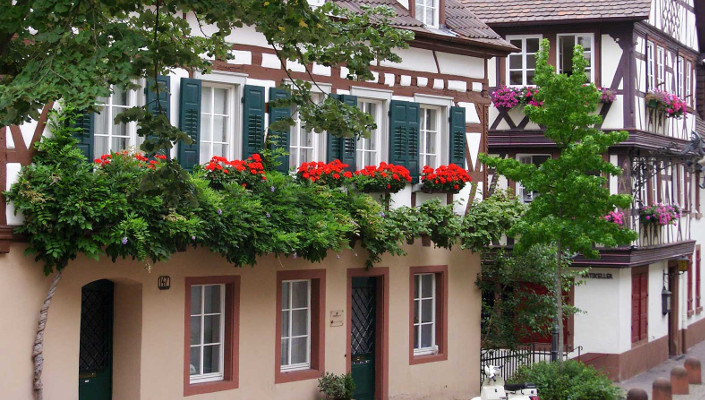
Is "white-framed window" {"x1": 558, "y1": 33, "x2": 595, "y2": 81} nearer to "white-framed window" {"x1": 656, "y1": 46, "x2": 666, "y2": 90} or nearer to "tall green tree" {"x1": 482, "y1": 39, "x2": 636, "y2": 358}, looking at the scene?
"white-framed window" {"x1": 656, "y1": 46, "x2": 666, "y2": 90}

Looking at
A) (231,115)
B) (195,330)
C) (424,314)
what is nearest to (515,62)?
(424,314)

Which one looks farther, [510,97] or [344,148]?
[510,97]

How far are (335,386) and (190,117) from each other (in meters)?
4.41

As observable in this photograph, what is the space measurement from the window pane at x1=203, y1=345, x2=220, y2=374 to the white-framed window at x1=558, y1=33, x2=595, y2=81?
1345 centimetres

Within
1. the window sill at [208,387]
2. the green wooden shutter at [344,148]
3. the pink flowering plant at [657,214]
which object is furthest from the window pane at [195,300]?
the pink flowering plant at [657,214]

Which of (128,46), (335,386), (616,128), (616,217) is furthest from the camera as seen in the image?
(616,128)

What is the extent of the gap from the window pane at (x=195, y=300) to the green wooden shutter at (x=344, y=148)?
2.91 metres

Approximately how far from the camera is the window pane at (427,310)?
18703mm

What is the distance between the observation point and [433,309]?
18844 mm

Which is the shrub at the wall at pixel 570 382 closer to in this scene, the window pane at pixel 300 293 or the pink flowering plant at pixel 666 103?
the window pane at pixel 300 293

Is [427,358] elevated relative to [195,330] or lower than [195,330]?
lower

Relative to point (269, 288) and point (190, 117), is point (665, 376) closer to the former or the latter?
point (269, 288)

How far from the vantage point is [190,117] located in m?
14.9

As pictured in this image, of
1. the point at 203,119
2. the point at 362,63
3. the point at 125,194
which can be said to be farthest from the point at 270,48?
the point at 362,63
